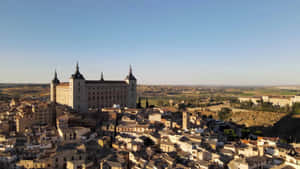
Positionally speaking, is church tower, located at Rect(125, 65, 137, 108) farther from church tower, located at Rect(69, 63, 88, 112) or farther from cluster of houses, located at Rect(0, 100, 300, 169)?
cluster of houses, located at Rect(0, 100, 300, 169)

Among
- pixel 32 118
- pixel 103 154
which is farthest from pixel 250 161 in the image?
pixel 32 118

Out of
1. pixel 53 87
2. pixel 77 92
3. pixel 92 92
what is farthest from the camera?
pixel 53 87

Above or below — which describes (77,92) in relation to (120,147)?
above

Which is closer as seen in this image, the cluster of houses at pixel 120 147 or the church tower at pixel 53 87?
the cluster of houses at pixel 120 147

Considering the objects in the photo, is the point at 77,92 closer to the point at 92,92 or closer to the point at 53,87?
the point at 92,92

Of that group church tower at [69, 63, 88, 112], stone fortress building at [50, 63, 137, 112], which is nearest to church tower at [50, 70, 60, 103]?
stone fortress building at [50, 63, 137, 112]

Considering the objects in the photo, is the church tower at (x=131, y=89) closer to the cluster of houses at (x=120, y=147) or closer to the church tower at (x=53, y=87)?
the church tower at (x=53, y=87)

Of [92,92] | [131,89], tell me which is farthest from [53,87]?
[131,89]

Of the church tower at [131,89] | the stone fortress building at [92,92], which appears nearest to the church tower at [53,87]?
the stone fortress building at [92,92]
